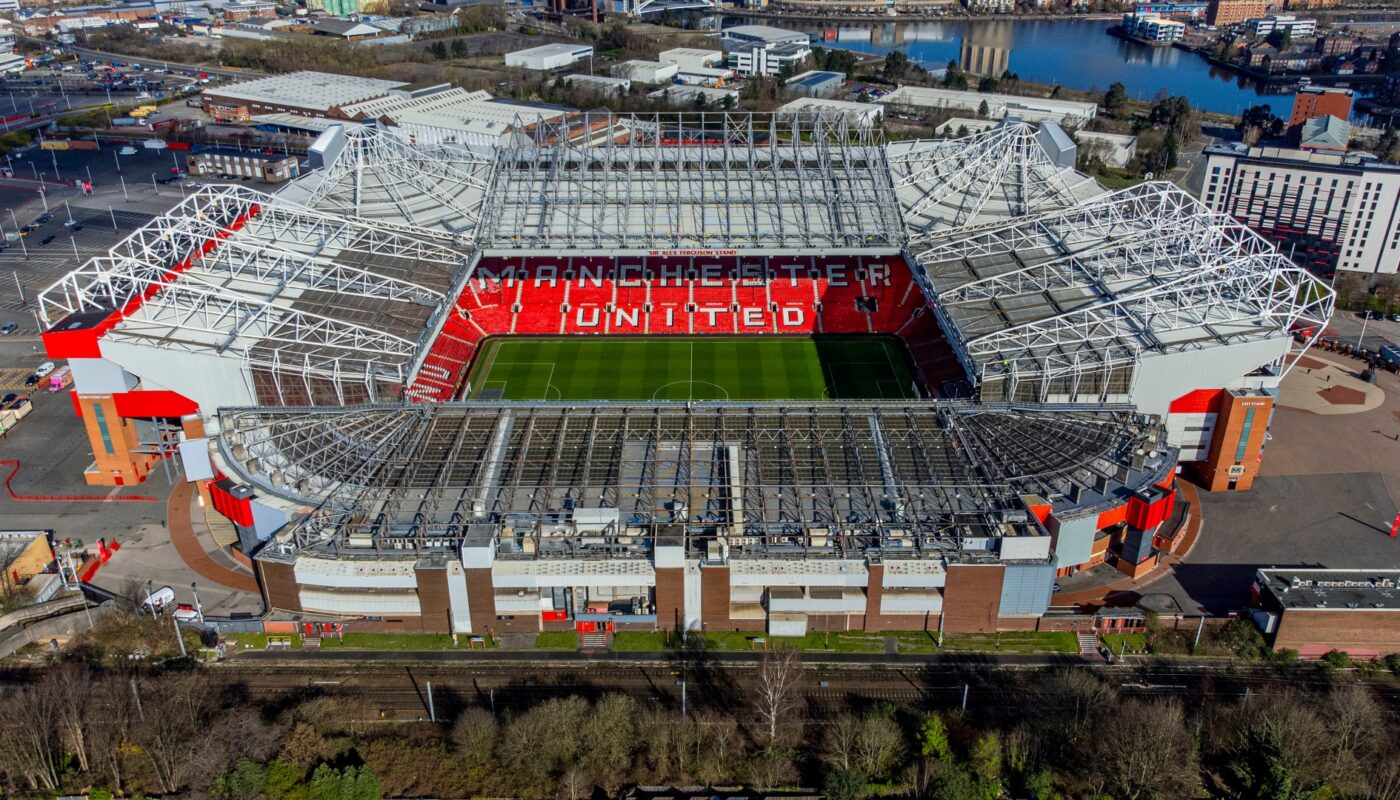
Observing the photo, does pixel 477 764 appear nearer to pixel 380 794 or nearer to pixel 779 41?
pixel 380 794

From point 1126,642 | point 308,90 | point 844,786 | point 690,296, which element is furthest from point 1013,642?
point 308,90

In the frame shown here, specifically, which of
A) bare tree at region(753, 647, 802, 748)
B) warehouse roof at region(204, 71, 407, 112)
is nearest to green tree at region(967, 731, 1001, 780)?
bare tree at region(753, 647, 802, 748)

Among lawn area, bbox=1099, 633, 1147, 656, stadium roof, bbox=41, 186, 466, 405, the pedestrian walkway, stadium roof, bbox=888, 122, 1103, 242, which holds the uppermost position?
stadium roof, bbox=888, 122, 1103, 242

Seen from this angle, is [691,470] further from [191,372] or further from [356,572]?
[191,372]

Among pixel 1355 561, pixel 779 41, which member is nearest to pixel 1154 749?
pixel 1355 561

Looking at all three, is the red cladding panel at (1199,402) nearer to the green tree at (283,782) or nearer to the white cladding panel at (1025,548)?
the white cladding panel at (1025,548)

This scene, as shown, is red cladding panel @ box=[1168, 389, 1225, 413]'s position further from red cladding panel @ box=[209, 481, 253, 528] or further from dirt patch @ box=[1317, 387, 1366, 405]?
red cladding panel @ box=[209, 481, 253, 528]
